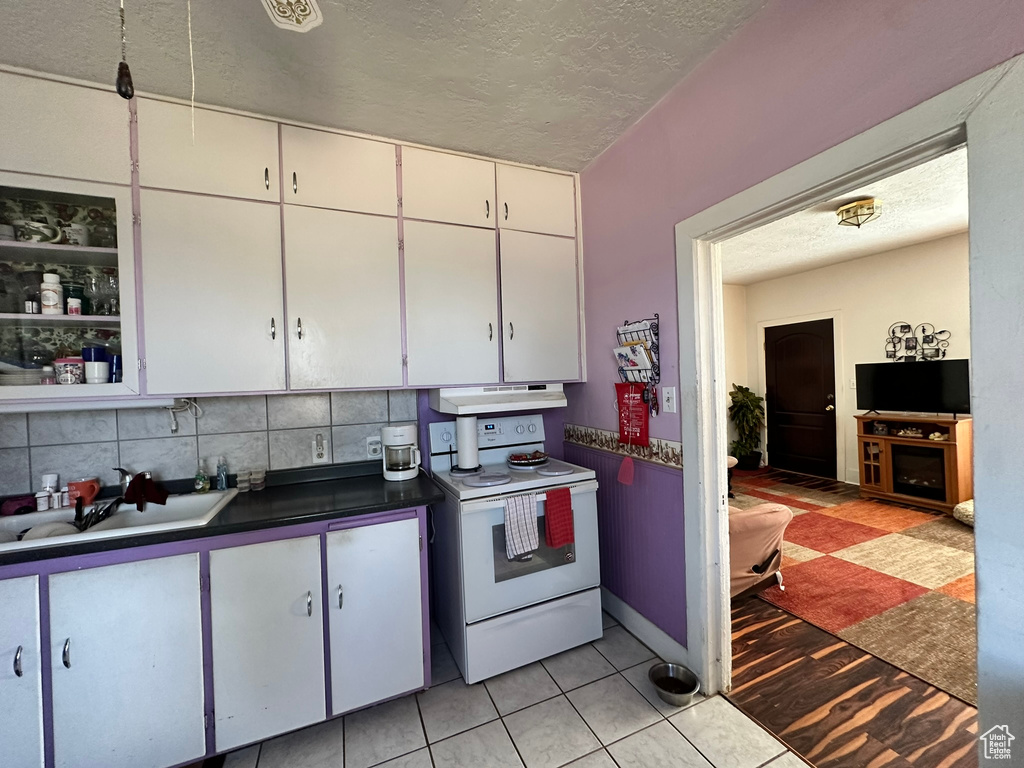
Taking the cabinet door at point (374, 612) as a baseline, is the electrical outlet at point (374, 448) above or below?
above

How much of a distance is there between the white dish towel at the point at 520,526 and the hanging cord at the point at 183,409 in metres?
1.53

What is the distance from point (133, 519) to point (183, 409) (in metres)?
0.50

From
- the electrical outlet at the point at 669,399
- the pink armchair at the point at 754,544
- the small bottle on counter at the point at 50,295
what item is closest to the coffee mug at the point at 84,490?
the small bottle on counter at the point at 50,295

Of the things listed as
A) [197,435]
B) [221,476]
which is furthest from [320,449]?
[197,435]

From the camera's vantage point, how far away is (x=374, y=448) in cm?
230

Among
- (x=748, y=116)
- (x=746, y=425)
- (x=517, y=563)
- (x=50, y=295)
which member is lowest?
(x=517, y=563)

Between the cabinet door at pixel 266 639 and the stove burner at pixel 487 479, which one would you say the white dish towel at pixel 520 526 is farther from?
the cabinet door at pixel 266 639

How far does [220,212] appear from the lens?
5.72ft

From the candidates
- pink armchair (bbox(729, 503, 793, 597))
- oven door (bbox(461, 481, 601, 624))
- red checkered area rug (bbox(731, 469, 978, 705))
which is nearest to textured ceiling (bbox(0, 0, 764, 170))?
oven door (bbox(461, 481, 601, 624))

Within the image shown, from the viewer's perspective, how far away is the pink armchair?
229cm

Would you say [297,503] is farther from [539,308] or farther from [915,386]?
[915,386]

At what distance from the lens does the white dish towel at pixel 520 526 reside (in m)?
1.91

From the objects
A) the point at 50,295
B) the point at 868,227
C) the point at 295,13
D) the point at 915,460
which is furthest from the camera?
the point at 915,460

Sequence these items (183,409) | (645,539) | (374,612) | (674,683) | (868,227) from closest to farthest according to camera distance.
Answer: (374,612) < (674,683) < (183,409) < (645,539) < (868,227)
